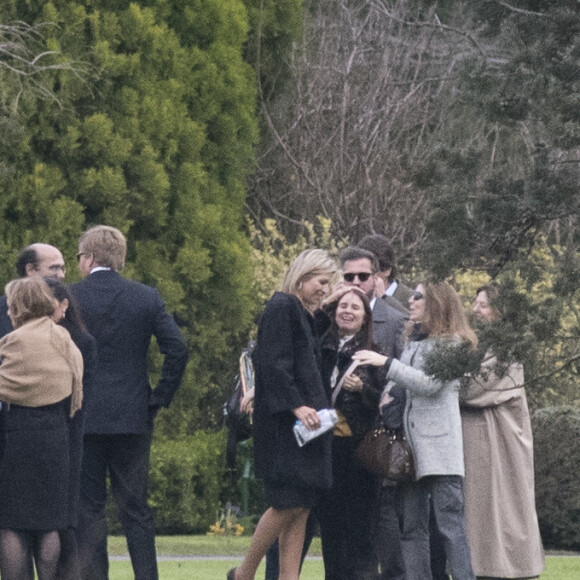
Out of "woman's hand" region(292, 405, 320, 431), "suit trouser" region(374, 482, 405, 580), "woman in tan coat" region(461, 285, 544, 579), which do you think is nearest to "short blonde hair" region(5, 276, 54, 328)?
"woman's hand" region(292, 405, 320, 431)

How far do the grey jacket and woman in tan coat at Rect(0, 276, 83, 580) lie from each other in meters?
1.84

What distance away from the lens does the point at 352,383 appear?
27.2 ft

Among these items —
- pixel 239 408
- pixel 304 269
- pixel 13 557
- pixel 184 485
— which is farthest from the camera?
pixel 184 485

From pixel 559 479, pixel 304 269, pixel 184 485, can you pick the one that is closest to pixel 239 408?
pixel 304 269

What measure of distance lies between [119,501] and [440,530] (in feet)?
5.65

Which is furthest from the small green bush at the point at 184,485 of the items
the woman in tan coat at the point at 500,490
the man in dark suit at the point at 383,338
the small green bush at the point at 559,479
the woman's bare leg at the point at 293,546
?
the woman's bare leg at the point at 293,546

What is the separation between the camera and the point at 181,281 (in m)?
15.8

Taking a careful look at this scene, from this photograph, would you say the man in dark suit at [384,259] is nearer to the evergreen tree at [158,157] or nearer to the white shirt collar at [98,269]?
the white shirt collar at [98,269]

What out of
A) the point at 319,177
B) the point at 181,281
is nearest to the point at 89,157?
the point at 181,281

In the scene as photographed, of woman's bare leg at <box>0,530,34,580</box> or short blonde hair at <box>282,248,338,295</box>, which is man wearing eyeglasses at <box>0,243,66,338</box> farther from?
woman's bare leg at <box>0,530,34,580</box>

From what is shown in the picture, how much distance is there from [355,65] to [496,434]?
31.6 feet

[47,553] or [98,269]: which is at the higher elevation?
[98,269]

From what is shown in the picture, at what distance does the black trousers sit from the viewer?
834 centimetres

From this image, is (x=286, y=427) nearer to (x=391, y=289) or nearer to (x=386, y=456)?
(x=386, y=456)
